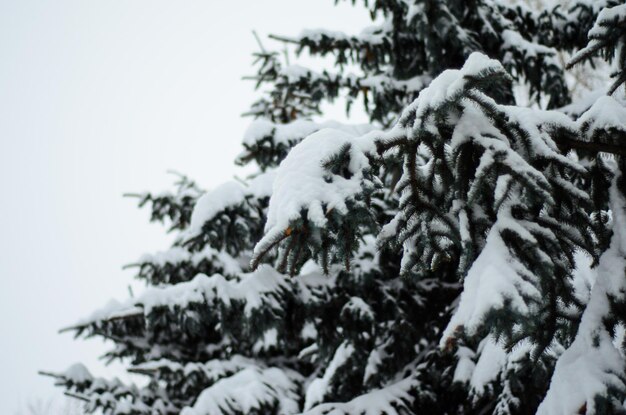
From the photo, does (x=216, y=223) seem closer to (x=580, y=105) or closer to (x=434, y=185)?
(x=434, y=185)

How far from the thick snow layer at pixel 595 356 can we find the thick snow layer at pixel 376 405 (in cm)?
179

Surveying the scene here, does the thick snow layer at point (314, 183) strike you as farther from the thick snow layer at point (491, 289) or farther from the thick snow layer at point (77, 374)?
the thick snow layer at point (77, 374)

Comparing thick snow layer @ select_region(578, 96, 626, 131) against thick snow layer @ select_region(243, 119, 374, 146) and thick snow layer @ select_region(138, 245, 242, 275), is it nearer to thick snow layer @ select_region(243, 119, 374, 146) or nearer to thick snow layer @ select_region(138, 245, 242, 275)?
thick snow layer @ select_region(243, 119, 374, 146)

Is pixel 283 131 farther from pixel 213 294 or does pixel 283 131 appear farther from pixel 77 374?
pixel 77 374

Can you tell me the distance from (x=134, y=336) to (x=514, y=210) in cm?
448

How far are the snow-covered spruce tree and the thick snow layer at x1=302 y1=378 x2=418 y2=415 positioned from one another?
0.05 feet

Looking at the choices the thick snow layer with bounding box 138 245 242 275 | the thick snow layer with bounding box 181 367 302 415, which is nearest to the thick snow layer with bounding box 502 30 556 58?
the thick snow layer with bounding box 138 245 242 275

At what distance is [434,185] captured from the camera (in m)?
1.95

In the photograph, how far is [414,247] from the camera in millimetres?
1996

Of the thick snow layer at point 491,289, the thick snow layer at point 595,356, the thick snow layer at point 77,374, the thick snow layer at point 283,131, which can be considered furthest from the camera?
the thick snow layer at point 77,374

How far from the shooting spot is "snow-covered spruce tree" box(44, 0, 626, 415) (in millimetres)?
1588

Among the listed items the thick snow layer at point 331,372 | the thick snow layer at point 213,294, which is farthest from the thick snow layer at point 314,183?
the thick snow layer at point 331,372

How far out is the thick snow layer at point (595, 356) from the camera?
4.98ft

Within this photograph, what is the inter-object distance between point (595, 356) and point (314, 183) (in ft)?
3.75
